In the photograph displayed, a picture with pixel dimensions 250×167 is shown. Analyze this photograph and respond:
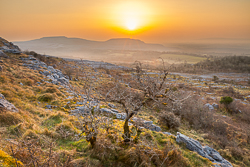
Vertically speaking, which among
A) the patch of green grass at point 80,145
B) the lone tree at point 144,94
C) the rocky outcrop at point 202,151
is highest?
the lone tree at point 144,94

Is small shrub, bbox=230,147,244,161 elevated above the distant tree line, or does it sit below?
below

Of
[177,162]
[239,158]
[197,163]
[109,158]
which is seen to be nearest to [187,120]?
[239,158]

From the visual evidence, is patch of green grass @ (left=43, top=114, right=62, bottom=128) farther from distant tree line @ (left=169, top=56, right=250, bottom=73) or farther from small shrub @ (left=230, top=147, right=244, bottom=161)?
distant tree line @ (left=169, top=56, right=250, bottom=73)

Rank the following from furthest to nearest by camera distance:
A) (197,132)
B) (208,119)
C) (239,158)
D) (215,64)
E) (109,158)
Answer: (215,64)
(208,119)
(197,132)
(239,158)
(109,158)

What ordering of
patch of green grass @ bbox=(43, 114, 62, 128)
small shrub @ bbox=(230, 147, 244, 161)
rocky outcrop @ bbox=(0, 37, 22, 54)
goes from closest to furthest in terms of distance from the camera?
1. patch of green grass @ bbox=(43, 114, 62, 128)
2. small shrub @ bbox=(230, 147, 244, 161)
3. rocky outcrop @ bbox=(0, 37, 22, 54)

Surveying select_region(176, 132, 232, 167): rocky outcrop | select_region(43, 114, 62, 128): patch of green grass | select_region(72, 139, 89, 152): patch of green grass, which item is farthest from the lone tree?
select_region(43, 114, 62, 128): patch of green grass

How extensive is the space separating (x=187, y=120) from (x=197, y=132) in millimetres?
2080

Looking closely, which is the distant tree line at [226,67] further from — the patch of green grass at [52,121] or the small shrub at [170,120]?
the patch of green grass at [52,121]

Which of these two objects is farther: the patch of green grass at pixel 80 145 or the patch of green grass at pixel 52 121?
the patch of green grass at pixel 52 121

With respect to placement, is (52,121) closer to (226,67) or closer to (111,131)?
(111,131)

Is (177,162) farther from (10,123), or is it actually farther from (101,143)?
(10,123)

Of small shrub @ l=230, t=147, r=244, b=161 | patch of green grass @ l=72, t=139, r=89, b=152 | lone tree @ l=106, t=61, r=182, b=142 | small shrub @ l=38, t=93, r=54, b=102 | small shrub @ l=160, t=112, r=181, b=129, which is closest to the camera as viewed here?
lone tree @ l=106, t=61, r=182, b=142

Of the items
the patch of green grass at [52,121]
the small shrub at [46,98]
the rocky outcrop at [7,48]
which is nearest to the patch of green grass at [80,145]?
the patch of green grass at [52,121]

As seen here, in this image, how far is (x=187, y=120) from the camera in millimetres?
12641
